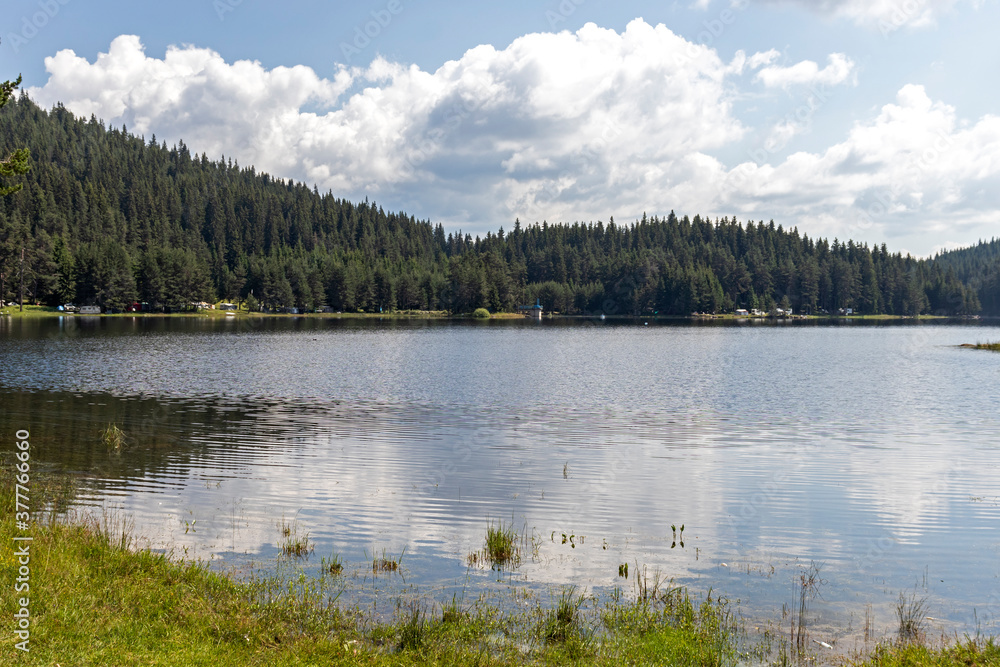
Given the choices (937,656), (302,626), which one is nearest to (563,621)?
(302,626)

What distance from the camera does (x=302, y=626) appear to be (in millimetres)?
10477

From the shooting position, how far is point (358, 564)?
46.0 feet

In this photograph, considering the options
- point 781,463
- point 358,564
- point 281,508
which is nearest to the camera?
point 358,564

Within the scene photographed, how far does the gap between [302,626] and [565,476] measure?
13465mm

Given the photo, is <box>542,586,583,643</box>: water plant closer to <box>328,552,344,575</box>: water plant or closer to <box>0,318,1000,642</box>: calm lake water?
<box>0,318,1000,642</box>: calm lake water

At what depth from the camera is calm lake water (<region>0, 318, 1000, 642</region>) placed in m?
14.0

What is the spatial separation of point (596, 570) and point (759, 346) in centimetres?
9204

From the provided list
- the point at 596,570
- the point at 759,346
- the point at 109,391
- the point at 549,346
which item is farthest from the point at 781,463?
the point at 759,346

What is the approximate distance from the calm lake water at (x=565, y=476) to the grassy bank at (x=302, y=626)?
1.14 m

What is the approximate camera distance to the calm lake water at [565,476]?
551 inches

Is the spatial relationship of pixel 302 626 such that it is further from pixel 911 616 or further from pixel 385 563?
pixel 911 616

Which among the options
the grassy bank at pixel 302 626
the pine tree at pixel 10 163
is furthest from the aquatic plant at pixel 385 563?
the pine tree at pixel 10 163

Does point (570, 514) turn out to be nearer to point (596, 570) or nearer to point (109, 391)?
point (596, 570)

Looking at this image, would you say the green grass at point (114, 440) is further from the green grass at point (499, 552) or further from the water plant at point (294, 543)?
the green grass at point (499, 552)
